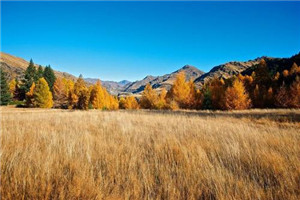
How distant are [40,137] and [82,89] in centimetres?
4033

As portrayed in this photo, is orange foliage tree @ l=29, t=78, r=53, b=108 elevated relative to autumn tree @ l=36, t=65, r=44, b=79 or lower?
lower

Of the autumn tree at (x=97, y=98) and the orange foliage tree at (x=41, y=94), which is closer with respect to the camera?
the orange foliage tree at (x=41, y=94)

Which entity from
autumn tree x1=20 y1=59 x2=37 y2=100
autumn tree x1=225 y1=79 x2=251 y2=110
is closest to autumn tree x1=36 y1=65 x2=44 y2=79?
autumn tree x1=20 y1=59 x2=37 y2=100

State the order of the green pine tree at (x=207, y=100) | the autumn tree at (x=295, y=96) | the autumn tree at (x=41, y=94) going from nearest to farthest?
the autumn tree at (x=295, y=96) < the green pine tree at (x=207, y=100) < the autumn tree at (x=41, y=94)

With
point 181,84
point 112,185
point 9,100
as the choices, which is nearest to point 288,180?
point 112,185

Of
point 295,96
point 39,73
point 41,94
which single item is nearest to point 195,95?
point 295,96

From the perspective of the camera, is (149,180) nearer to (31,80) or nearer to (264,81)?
(264,81)

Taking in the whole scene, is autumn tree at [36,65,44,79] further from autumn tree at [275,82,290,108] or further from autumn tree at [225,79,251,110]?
autumn tree at [275,82,290,108]

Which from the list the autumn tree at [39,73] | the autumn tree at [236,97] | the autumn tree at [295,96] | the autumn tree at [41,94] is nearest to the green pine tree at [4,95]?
the autumn tree at [41,94]

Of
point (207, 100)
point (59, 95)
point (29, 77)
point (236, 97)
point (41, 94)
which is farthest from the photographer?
point (29, 77)

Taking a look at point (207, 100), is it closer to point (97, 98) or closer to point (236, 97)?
point (236, 97)

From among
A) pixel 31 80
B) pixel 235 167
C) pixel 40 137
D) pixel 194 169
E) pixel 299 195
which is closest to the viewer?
pixel 299 195

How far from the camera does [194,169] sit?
6.73ft

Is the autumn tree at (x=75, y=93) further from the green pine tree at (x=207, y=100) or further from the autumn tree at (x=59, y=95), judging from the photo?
the green pine tree at (x=207, y=100)
